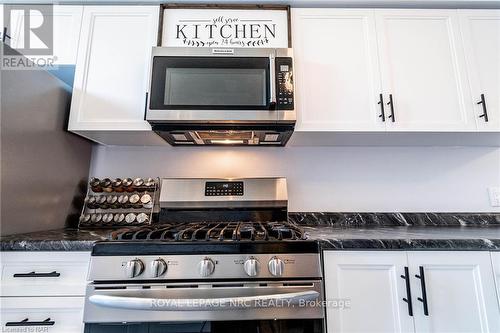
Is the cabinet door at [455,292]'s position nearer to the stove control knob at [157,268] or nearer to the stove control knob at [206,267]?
the stove control knob at [206,267]

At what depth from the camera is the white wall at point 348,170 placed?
150 cm

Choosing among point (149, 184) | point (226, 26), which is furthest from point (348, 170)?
point (149, 184)

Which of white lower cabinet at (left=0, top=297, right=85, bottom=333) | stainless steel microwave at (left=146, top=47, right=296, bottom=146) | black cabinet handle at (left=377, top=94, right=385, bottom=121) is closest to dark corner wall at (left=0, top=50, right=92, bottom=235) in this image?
white lower cabinet at (left=0, top=297, right=85, bottom=333)

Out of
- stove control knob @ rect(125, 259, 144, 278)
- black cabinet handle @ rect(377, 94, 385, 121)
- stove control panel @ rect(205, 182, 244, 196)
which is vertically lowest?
stove control knob @ rect(125, 259, 144, 278)

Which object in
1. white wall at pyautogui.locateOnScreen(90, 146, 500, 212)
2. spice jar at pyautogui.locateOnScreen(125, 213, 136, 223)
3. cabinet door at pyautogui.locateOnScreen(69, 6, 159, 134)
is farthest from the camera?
white wall at pyautogui.locateOnScreen(90, 146, 500, 212)

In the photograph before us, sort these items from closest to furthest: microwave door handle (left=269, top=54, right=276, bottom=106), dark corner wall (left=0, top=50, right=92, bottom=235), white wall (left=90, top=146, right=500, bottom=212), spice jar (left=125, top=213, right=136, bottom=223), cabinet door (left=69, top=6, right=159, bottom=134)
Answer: dark corner wall (left=0, top=50, right=92, bottom=235) → microwave door handle (left=269, top=54, right=276, bottom=106) → cabinet door (left=69, top=6, right=159, bottom=134) → spice jar (left=125, top=213, right=136, bottom=223) → white wall (left=90, top=146, right=500, bottom=212)

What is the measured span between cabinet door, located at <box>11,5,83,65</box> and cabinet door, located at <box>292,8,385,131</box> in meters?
1.23

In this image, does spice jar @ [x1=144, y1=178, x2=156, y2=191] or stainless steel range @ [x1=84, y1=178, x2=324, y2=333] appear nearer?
stainless steel range @ [x1=84, y1=178, x2=324, y2=333]

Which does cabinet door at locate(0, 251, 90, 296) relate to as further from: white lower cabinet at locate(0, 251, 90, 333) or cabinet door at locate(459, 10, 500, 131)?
cabinet door at locate(459, 10, 500, 131)

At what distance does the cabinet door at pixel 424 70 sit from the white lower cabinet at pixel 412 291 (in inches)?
26.4

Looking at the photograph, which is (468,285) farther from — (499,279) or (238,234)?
(238,234)

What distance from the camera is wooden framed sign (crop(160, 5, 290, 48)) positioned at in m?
1.31

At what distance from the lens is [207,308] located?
745mm

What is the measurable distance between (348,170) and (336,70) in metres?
0.63
